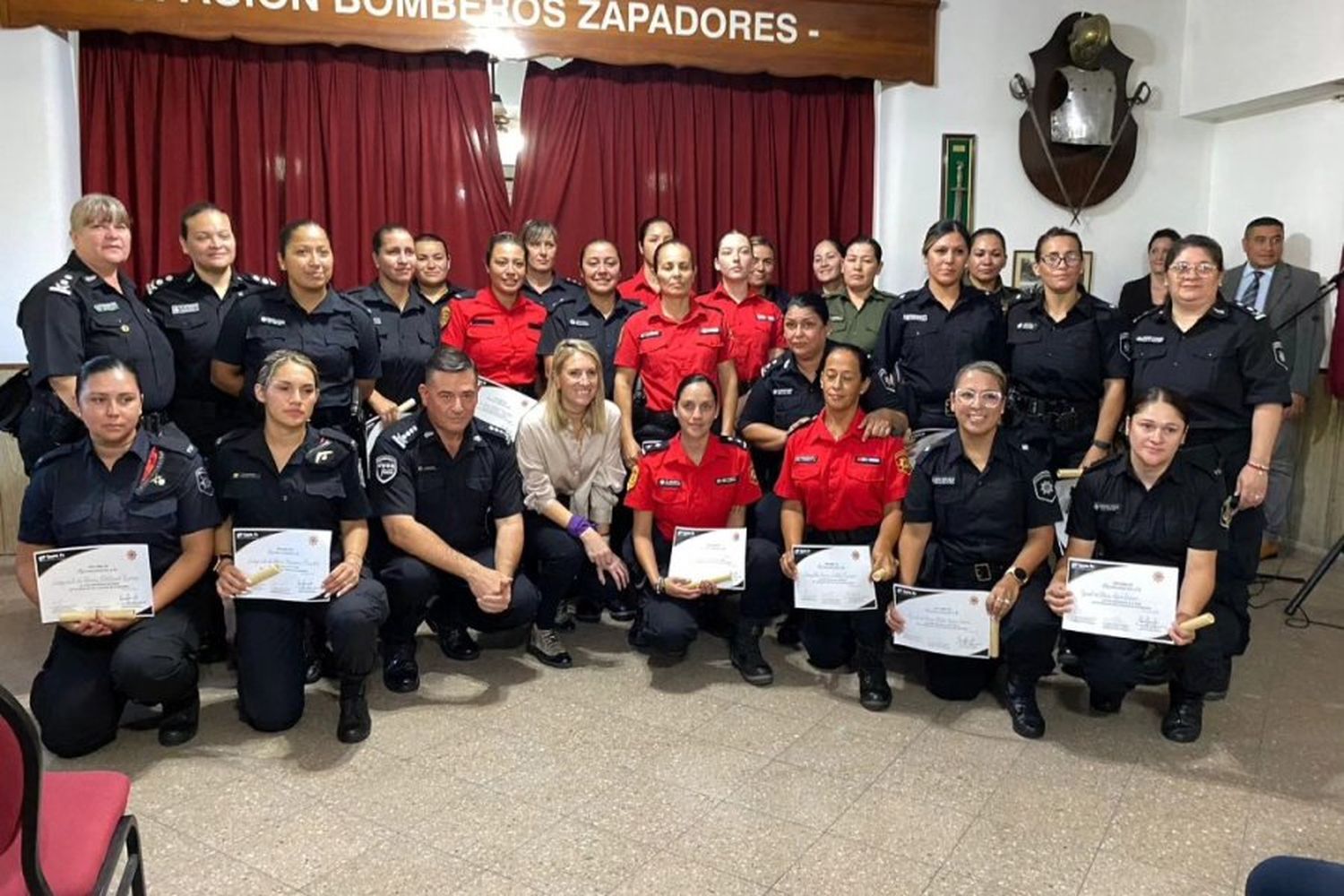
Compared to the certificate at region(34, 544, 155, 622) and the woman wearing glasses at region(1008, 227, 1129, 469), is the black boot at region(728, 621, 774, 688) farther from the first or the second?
the certificate at region(34, 544, 155, 622)

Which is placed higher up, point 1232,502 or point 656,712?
point 1232,502

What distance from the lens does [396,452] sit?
10.5 ft

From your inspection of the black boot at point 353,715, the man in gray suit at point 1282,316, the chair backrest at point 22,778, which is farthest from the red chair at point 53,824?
the man in gray suit at point 1282,316

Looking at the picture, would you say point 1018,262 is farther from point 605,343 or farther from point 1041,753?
point 1041,753

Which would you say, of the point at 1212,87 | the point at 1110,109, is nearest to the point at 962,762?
the point at 1110,109

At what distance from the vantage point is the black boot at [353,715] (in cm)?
280

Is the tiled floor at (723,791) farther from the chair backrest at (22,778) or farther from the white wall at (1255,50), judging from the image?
the white wall at (1255,50)

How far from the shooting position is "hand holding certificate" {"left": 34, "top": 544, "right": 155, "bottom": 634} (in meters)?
2.61

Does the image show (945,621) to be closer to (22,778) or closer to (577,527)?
(577,527)

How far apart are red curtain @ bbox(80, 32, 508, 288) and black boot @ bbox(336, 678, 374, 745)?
8.82 feet

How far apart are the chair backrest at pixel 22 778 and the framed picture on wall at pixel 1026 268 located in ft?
17.7

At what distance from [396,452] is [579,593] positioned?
1.00m

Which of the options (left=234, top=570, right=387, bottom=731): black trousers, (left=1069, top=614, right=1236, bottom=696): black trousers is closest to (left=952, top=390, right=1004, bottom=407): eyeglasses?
(left=1069, top=614, right=1236, bottom=696): black trousers

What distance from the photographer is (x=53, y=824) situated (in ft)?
4.93
